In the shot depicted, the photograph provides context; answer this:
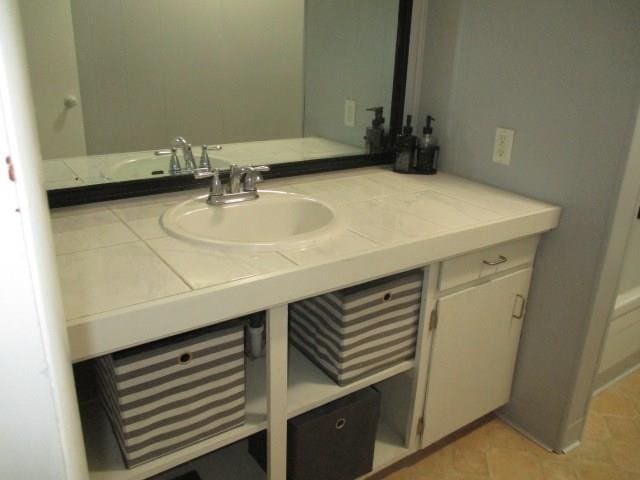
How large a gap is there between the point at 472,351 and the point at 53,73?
56.6 inches

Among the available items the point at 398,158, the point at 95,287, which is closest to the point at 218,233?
the point at 95,287

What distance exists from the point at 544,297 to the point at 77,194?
1.47 m

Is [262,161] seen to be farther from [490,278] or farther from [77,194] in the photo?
[490,278]

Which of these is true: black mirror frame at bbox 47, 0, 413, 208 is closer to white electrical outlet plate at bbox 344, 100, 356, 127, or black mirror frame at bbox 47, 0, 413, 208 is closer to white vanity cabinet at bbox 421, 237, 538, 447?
white electrical outlet plate at bbox 344, 100, 356, 127

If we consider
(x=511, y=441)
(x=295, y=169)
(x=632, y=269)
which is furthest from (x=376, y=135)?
(x=511, y=441)

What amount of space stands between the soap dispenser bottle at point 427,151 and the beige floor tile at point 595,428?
110 centimetres

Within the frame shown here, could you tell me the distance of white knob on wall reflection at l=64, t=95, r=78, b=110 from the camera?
4.58ft

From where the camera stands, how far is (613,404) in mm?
2109

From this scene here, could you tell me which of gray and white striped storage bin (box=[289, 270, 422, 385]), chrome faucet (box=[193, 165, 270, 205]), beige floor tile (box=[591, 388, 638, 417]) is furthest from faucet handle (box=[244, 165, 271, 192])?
beige floor tile (box=[591, 388, 638, 417])

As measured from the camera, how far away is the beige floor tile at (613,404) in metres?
2.06

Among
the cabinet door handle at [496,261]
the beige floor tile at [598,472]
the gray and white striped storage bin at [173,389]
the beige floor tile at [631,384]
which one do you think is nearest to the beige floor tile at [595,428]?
the beige floor tile at [598,472]

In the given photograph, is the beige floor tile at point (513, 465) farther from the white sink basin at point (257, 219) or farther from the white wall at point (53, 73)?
the white wall at point (53, 73)

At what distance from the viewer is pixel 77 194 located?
4.80 feet

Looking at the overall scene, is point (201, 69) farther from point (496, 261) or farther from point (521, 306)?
point (521, 306)
